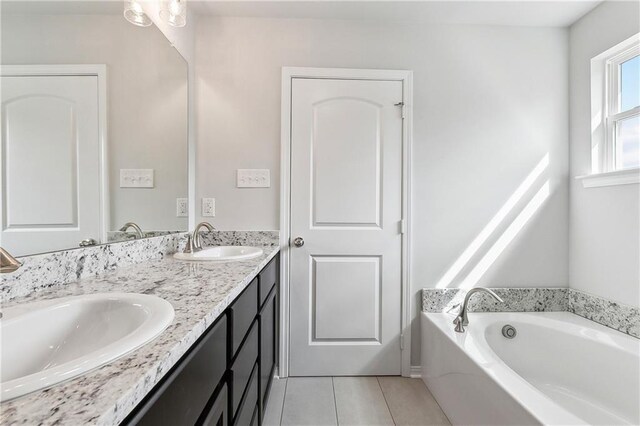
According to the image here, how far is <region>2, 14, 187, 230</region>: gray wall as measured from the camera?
0.80 meters

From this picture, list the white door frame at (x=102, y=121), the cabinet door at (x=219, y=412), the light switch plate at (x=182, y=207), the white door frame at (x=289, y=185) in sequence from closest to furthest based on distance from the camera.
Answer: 1. the cabinet door at (x=219, y=412)
2. the white door frame at (x=102, y=121)
3. the light switch plate at (x=182, y=207)
4. the white door frame at (x=289, y=185)

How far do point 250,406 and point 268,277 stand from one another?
579 millimetres

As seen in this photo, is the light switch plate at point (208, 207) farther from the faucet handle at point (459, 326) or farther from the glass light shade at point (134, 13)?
the faucet handle at point (459, 326)

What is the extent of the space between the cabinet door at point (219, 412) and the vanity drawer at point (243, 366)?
5cm

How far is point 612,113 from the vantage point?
179cm

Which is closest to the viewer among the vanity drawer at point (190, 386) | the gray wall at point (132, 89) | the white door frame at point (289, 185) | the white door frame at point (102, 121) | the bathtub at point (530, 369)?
the vanity drawer at point (190, 386)

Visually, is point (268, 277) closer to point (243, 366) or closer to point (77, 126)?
point (243, 366)

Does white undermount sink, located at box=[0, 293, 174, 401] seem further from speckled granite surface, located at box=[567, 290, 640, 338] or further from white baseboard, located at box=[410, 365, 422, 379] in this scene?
speckled granite surface, located at box=[567, 290, 640, 338]

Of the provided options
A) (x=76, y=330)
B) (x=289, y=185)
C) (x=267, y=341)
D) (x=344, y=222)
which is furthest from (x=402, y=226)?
(x=76, y=330)

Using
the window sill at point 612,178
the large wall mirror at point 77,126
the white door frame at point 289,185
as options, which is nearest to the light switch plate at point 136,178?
the large wall mirror at point 77,126

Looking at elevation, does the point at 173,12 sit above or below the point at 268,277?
above

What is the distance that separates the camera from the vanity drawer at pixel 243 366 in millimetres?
894

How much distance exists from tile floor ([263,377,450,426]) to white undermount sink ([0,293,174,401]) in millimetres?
1153

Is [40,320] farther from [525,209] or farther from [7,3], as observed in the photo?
[525,209]
